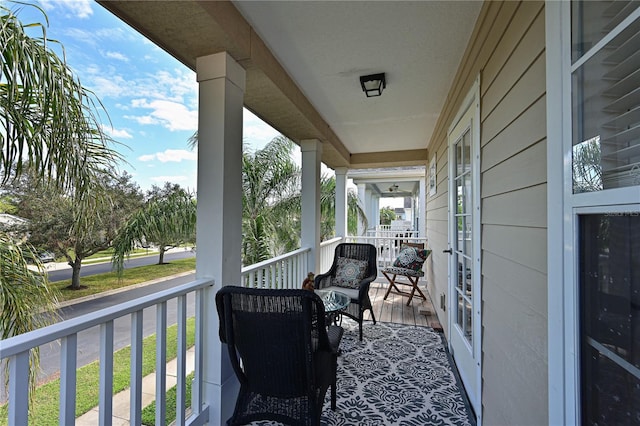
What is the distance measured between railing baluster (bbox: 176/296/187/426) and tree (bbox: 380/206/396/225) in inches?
752

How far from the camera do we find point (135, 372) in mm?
1427

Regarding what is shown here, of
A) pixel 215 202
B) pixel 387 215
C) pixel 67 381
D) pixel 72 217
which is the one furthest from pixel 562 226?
pixel 387 215

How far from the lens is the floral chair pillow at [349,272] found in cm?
357

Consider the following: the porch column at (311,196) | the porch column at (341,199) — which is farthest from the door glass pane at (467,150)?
the porch column at (341,199)

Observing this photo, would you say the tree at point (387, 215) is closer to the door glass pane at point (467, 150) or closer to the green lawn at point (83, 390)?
the door glass pane at point (467, 150)

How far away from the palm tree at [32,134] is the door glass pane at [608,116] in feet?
7.69

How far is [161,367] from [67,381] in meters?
0.48

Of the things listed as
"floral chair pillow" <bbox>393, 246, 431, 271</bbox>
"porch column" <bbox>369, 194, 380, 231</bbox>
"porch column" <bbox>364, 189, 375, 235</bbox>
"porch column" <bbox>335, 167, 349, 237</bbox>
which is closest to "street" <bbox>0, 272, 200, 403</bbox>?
"floral chair pillow" <bbox>393, 246, 431, 271</bbox>

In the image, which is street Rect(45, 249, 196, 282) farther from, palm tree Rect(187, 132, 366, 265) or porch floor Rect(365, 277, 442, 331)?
porch floor Rect(365, 277, 442, 331)

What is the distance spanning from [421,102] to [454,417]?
305 centimetres

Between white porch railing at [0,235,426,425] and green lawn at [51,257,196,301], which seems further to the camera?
green lawn at [51,257,196,301]

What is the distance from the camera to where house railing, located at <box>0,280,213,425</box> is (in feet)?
3.12

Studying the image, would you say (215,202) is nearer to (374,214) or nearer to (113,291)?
(113,291)

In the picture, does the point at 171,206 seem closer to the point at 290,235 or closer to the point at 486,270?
the point at 290,235
